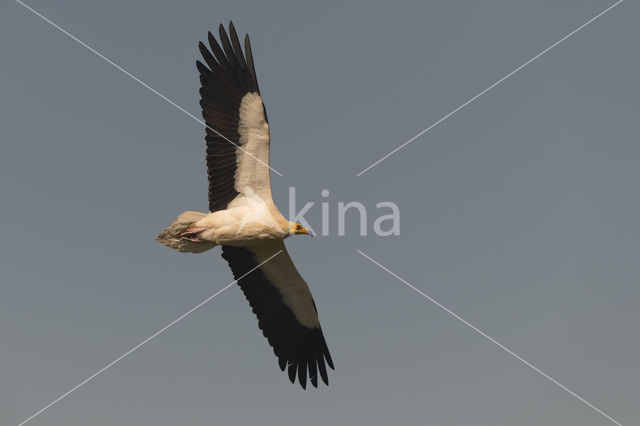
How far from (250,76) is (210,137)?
4.27 feet

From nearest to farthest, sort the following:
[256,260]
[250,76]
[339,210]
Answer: [250,76]
[256,260]
[339,210]

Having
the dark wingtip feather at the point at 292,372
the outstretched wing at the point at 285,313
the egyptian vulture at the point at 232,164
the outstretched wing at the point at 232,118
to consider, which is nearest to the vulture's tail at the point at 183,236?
the egyptian vulture at the point at 232,164

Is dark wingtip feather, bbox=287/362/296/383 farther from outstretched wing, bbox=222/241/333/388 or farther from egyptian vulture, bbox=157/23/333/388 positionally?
egyptian vulture, bbox=157/23/333/388

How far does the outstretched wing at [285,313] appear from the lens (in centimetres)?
1385

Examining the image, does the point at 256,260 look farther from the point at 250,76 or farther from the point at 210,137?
the point at 250,76

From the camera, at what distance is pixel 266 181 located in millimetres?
12797

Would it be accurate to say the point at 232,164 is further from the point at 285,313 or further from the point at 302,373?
the point at 302,373

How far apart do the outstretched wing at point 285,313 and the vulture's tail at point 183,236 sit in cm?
113

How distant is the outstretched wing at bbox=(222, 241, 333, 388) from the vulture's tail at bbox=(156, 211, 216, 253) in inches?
→ 44.7

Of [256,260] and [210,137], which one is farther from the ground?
[210,137]

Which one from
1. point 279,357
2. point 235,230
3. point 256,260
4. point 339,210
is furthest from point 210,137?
point 279,357

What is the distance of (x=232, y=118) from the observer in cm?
1265

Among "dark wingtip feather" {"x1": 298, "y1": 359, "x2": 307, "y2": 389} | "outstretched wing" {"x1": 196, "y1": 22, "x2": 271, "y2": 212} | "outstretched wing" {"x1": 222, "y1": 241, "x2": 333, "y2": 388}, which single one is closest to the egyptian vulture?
"outstretched wing" {"x1": 196, "y1": 22, "x2": 271, "y2": 212}

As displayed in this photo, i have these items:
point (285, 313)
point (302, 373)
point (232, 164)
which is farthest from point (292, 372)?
point (232, 164)
